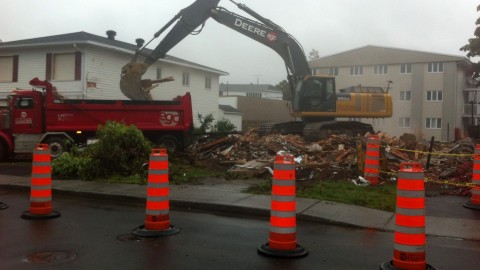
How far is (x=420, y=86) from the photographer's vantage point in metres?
51.0

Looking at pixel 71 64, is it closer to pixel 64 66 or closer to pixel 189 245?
pixel 64 66

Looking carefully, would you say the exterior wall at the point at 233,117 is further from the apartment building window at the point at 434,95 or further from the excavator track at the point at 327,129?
the apartment building window at the point at 434,95

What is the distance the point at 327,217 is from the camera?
26.7 ft

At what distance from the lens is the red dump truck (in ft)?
57.8

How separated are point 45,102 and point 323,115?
38.5ft

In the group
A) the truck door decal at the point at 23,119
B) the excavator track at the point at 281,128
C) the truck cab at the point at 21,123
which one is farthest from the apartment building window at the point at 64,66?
the excavator track at the point at 281,128

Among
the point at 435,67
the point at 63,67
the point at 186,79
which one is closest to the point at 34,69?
the point at 63,67

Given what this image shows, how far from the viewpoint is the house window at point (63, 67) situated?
25297 millimetres

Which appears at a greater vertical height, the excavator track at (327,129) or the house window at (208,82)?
the house window at (208,82)

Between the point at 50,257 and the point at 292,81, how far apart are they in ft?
54.8

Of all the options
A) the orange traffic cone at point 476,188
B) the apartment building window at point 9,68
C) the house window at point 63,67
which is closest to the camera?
the orange traffic cone at point 476,188

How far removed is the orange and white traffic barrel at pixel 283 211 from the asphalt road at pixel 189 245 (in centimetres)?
15

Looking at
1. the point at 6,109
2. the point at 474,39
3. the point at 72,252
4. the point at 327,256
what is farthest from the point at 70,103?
the point at 474,39

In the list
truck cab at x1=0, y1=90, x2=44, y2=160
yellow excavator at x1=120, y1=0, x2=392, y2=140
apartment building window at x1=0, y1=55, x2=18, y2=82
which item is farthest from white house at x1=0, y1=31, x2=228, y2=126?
truck cab at x1=0, y1=90, x2=44, y2=160
